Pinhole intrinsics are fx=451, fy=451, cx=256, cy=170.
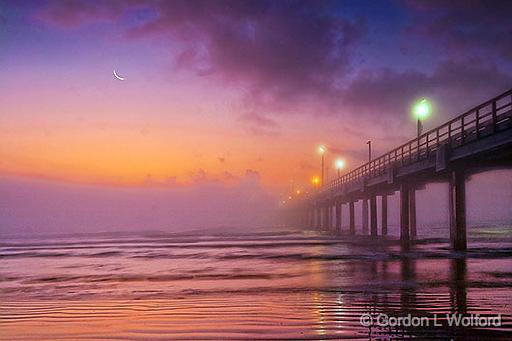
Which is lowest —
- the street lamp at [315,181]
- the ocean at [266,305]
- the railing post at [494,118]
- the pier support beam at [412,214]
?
the ocean at [266,305]

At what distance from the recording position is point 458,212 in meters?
20.7

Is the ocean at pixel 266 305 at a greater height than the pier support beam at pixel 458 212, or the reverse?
the pier support beam at pixel 458 212

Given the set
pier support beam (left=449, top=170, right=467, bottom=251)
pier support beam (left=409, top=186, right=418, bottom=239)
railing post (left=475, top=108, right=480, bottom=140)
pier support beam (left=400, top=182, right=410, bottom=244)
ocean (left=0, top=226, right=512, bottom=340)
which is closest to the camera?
ocean (left=0, top=226, right=512, bottom=340)

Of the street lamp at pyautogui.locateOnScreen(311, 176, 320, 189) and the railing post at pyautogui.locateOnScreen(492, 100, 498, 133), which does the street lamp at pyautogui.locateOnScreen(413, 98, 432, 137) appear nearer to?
the railing post at pyautogui.locateOnScreen(492, 100, 498, 133)

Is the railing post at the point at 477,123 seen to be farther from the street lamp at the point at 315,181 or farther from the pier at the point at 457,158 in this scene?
the street lamp at the point at 315,181

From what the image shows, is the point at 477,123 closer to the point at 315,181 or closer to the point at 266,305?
the point at 266,305

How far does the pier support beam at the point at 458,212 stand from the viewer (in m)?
20.7

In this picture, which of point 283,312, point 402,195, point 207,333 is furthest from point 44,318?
point 402,195

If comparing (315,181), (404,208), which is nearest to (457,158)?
(404,208)

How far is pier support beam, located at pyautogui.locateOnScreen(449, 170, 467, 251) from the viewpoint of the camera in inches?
816

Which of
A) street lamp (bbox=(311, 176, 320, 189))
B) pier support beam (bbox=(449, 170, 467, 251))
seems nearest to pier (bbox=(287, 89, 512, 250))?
pier support beam (bbox=(449, 170, 467, 251))

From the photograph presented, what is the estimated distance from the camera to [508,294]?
7961 millimetres

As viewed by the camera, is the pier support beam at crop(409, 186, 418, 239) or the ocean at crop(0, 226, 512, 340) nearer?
the ocean at crop(0, 226, 512, 340)

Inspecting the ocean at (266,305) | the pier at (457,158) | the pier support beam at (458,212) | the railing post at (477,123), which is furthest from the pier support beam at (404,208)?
the ocean at (266,305)
